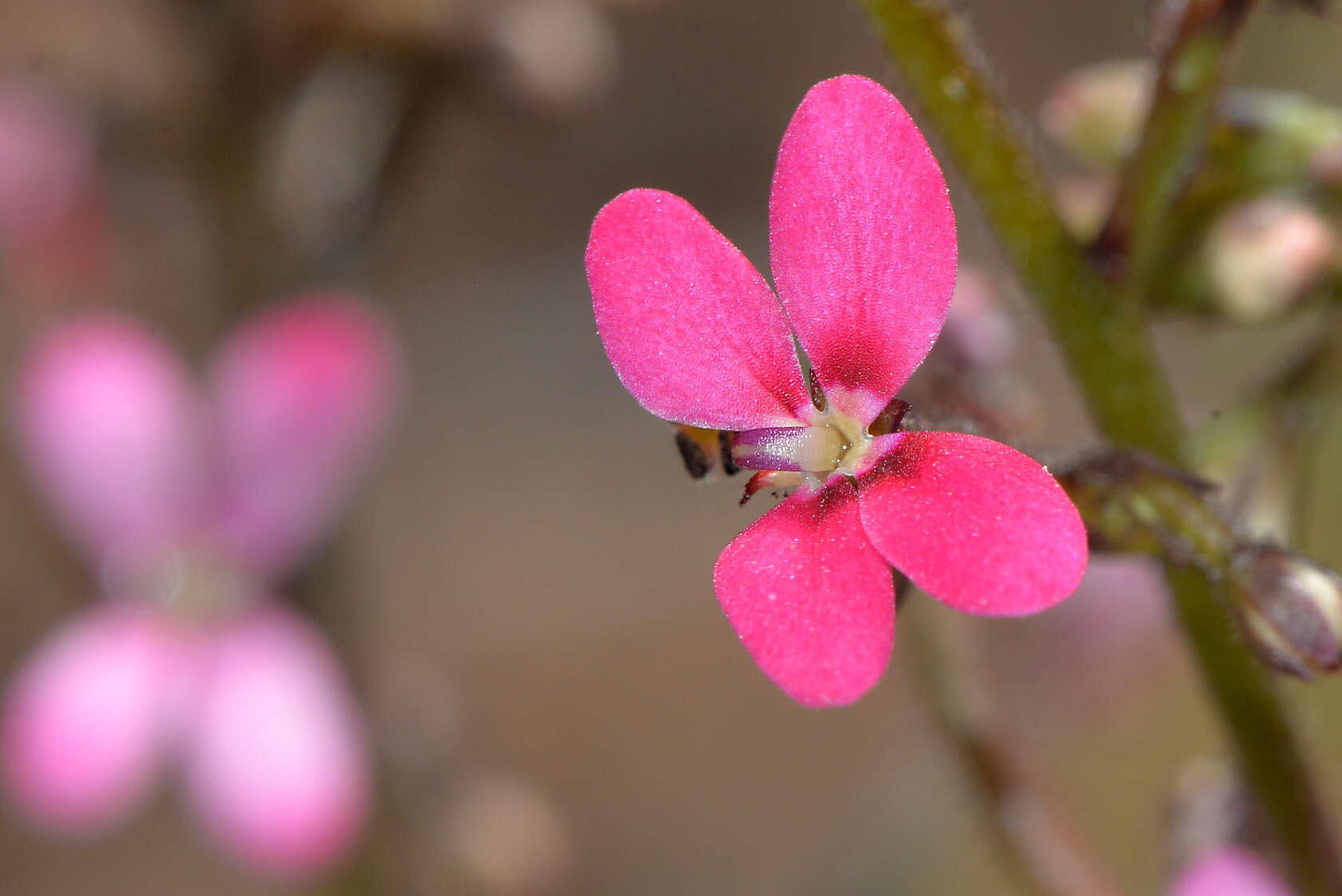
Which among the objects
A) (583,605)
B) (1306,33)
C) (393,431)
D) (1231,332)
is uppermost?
(1231,332)

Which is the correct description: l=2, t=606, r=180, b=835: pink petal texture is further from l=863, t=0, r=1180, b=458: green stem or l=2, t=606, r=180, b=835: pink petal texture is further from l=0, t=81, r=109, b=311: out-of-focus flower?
l=863, t=0, r=1180, b=458: green stem

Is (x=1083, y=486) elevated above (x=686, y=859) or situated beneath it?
elevated above

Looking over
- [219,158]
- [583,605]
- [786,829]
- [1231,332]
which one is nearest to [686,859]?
[786,829]

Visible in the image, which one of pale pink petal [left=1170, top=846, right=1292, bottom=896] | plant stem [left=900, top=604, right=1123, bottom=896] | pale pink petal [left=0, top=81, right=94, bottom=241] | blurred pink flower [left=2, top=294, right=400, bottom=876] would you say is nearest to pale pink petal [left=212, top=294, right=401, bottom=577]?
blurred pink flower [left=2, top=294, right=400, bottom=876]

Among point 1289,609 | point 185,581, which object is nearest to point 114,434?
point 185,581

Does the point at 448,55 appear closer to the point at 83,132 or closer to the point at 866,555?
the point at 83,132

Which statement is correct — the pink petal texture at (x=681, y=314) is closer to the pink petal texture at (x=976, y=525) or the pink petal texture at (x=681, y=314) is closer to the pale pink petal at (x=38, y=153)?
the pink petal texture at (x=976, y=525)
